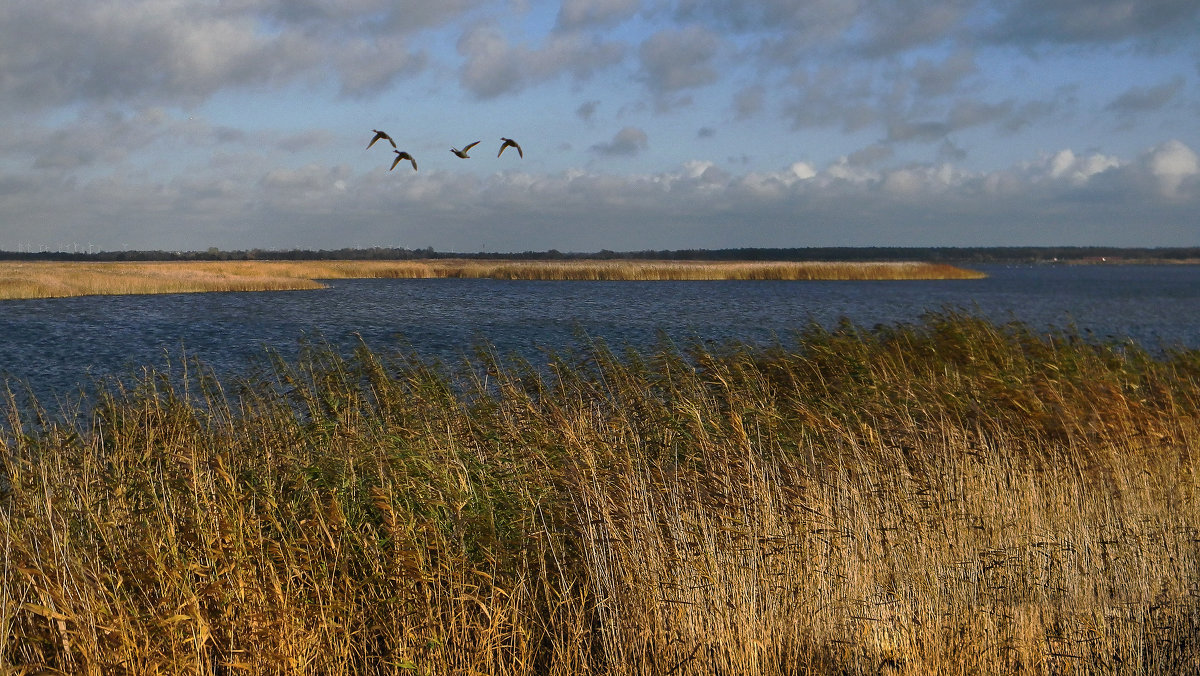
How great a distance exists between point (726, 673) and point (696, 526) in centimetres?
99

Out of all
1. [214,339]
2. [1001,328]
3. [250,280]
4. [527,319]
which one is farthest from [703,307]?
[250,280]

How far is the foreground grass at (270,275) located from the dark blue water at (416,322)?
255 cm

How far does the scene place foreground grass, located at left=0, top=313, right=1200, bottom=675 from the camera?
14.4ft

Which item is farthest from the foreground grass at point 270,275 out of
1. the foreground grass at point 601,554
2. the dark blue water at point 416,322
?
the foreground grass at point 601,554

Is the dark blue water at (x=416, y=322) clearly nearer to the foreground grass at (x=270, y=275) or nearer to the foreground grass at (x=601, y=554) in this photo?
the foreground grass at (x=270, y=275)

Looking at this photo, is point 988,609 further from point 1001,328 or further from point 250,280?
point 250,280

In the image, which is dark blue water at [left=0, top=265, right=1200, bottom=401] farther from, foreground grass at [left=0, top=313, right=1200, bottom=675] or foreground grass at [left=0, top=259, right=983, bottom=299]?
foreground grass at [left=0, top=313, right=1200, bottom=675]

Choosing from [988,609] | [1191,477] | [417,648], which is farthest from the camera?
[1191,477]

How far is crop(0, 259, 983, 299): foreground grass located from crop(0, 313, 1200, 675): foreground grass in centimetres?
4610

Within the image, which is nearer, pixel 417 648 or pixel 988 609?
pixel 417 648

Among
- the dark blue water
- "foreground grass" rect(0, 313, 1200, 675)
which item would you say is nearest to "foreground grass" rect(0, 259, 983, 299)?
the dark blue water

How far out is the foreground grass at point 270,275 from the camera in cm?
4697

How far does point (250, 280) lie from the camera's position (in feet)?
189

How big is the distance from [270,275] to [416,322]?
4710 cm
